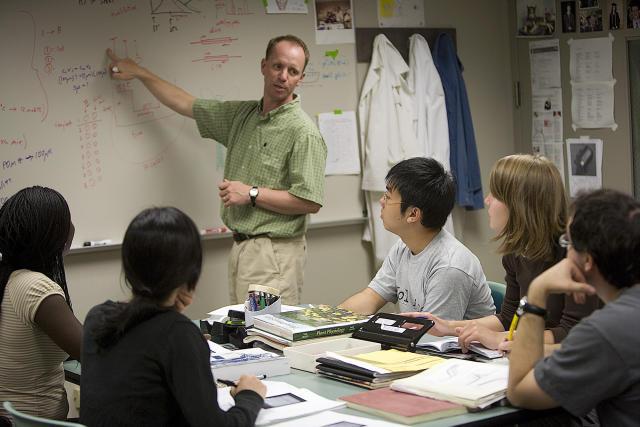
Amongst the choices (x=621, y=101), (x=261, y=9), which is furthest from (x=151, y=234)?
(x=621, y=101)

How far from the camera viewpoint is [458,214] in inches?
214

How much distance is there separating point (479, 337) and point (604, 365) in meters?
0.73

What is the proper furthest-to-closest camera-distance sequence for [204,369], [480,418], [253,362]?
[253,362], [480,418], [204,369]

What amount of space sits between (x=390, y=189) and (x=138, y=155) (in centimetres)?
159

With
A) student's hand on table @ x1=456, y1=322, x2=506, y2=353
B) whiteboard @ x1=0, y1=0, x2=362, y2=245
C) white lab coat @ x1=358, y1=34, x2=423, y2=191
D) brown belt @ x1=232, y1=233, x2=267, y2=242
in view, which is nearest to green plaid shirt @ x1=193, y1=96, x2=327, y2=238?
brown belt @ x1=232, y1=233, x2=267, y2=242

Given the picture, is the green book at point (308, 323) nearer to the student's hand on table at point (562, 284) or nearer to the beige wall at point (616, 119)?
the student's hand on table at point (562, 284)

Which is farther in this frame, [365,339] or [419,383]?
[365,339]

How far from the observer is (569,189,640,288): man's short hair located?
2.01 meters

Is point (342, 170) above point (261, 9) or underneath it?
underneath

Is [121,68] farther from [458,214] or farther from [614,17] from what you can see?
[614,17]

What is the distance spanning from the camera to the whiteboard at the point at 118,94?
4.17 meters

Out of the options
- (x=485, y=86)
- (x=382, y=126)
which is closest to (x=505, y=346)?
(x=382, y=126)

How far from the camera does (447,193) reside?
3316mm

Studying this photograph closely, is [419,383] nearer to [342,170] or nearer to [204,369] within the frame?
[204,369]
